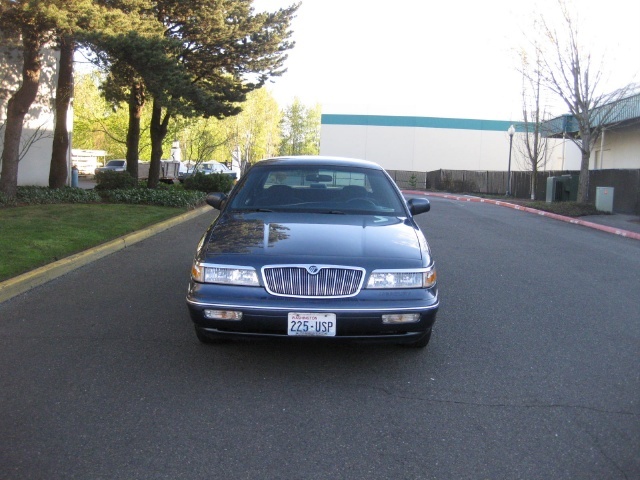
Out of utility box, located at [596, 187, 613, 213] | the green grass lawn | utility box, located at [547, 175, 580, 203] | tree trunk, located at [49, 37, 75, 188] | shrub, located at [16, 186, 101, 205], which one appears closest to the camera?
the green grass lawn

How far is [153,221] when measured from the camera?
44.2 feet

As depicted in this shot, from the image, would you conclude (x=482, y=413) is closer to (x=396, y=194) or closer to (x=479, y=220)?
(x=396, y=194)

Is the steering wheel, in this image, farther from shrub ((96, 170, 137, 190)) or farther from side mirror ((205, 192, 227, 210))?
shrub ((96, 170, 137, 190))

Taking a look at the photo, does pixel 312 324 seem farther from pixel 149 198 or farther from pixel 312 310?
pixel 149 198

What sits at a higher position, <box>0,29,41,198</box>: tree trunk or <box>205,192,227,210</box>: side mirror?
<box>0,29,41,198</box>: tree trunk

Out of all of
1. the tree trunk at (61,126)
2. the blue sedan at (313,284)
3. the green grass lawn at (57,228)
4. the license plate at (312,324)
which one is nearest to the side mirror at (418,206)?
the blue sedan at (313,284)

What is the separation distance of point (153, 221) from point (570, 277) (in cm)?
842

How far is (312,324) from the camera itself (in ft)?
14.1

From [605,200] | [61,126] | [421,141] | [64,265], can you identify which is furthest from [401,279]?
[421,141]

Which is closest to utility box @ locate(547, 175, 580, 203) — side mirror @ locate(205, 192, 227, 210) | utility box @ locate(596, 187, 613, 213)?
utility box @ locate(596, 187, 613, 213)

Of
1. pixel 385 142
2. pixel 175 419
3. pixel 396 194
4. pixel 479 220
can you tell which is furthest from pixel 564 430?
pixel 385 142

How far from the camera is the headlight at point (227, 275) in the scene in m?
4.41

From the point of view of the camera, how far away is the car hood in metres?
4.52

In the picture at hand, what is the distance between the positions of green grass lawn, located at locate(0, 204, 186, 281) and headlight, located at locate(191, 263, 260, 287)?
3.60 m
